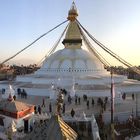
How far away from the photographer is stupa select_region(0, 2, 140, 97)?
899 inches

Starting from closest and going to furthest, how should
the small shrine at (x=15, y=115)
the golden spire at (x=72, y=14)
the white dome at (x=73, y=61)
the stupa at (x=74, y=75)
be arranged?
the small shrine at (x=15, y=115)
the stupa at (x=74, y=75)
the white dome at (x=73, y=61)
the golden spire at (x=72, y=14)

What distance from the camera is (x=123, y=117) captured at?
16.7 m

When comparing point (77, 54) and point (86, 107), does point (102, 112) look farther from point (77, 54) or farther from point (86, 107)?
point (77, 54)

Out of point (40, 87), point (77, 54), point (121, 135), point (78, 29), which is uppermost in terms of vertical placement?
point (78, 29)

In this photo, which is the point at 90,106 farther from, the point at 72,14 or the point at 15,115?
the point at 72,14

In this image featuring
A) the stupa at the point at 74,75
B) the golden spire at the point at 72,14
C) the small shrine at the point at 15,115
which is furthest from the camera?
the golden spire at the point at 72,14

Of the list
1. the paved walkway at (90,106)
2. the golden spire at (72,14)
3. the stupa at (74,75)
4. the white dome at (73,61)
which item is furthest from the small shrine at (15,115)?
the golden spire at (72,14)

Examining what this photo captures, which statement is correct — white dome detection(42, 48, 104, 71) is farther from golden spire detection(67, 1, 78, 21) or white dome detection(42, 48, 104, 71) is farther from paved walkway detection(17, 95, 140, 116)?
paved walkway detection(17, 95, 140, 116)

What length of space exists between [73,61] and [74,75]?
1.80m

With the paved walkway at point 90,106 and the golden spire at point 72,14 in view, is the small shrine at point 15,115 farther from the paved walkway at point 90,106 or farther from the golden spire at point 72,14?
the golden spire at point 72,14

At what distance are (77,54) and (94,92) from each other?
851 centimetres

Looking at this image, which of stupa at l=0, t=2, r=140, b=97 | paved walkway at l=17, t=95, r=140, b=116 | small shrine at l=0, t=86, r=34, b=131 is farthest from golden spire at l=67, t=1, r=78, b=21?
small shrine at l=0, t=86, r=34, b=131

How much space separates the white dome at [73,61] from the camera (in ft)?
93.0

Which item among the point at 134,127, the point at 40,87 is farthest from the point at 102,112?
the point at 40,87
